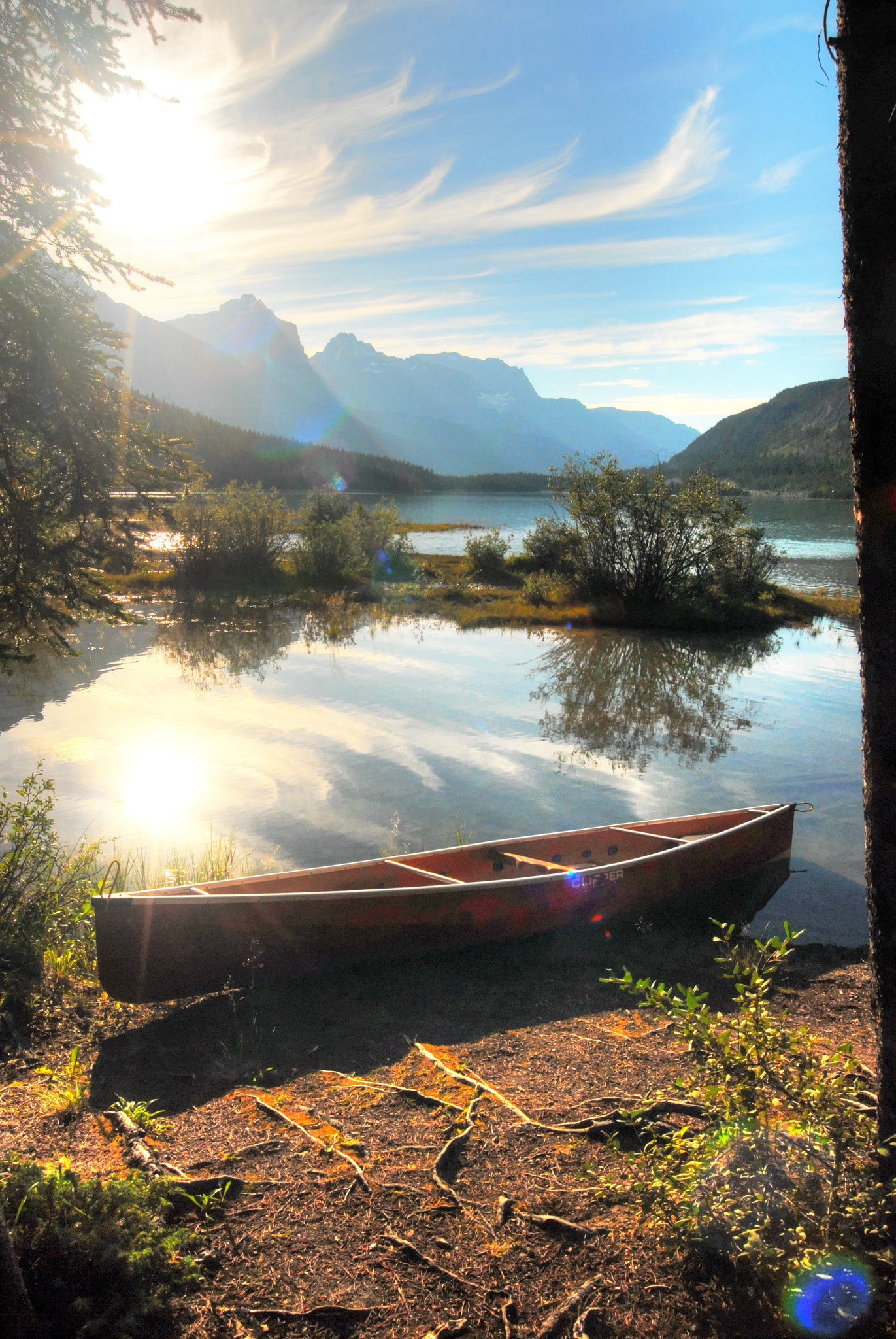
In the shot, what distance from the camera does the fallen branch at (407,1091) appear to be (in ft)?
12.0

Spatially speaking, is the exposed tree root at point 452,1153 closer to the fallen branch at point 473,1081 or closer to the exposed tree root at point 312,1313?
the fallen branch at point 473,1081

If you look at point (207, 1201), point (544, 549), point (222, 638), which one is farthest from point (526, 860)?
point (544, 549)

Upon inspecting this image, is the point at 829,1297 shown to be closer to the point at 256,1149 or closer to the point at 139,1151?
the point at 256,1149

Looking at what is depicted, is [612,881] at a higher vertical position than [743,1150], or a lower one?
lower

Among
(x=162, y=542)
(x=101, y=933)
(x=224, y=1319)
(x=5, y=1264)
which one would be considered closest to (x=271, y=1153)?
(x=224, y=1319)

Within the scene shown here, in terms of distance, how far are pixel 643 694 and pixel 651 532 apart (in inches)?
349

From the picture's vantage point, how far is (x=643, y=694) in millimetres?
14453

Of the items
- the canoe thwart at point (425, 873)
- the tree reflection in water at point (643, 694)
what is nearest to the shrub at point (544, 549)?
the tree reflection in water at point (643, 694)

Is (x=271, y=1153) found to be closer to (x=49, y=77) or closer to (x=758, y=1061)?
(x=758, y=1061)

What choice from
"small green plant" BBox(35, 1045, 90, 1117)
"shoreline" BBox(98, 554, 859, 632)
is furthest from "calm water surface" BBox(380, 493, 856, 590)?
"small green plant" BBox(35, 1045, 90, 1117)

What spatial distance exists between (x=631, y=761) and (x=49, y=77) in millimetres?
9463

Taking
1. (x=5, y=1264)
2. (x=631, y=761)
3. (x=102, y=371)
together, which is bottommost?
(x=631, y=761)

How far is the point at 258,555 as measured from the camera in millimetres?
29125

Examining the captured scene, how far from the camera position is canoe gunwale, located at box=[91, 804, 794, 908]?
4715mm
